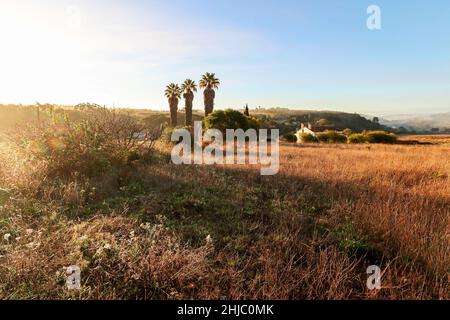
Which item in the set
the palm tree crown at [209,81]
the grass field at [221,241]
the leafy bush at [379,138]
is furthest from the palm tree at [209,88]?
the grass field at [221,241]

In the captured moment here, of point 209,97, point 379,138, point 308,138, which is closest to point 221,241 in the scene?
point 209,97

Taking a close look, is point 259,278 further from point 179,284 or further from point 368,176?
point 368,176

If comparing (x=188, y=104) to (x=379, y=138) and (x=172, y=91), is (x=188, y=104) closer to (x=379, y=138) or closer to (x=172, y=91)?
(x=172, y=91)

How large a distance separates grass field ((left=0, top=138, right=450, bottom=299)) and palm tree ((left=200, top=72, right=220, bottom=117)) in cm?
3959

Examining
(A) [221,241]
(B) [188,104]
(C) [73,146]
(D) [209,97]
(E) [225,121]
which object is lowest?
(A) [221,241]

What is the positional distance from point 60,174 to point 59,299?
22.3ft

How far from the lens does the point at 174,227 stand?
5.20 meters

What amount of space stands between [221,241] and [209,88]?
44.5 m

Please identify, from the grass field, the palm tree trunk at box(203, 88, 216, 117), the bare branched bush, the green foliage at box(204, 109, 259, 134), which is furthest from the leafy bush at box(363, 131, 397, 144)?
the bare branched bush

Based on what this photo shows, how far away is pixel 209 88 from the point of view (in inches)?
1858

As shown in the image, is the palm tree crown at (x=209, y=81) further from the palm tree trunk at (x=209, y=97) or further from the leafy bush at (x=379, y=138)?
the leafy bush at (x=379, y=138)

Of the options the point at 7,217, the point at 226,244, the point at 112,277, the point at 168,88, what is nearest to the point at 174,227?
the point at 226,244

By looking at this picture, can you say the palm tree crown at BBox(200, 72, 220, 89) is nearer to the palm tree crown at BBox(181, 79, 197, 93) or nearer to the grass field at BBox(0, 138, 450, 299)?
the palm tree crown at BBox(181, 79, 197, 93)
